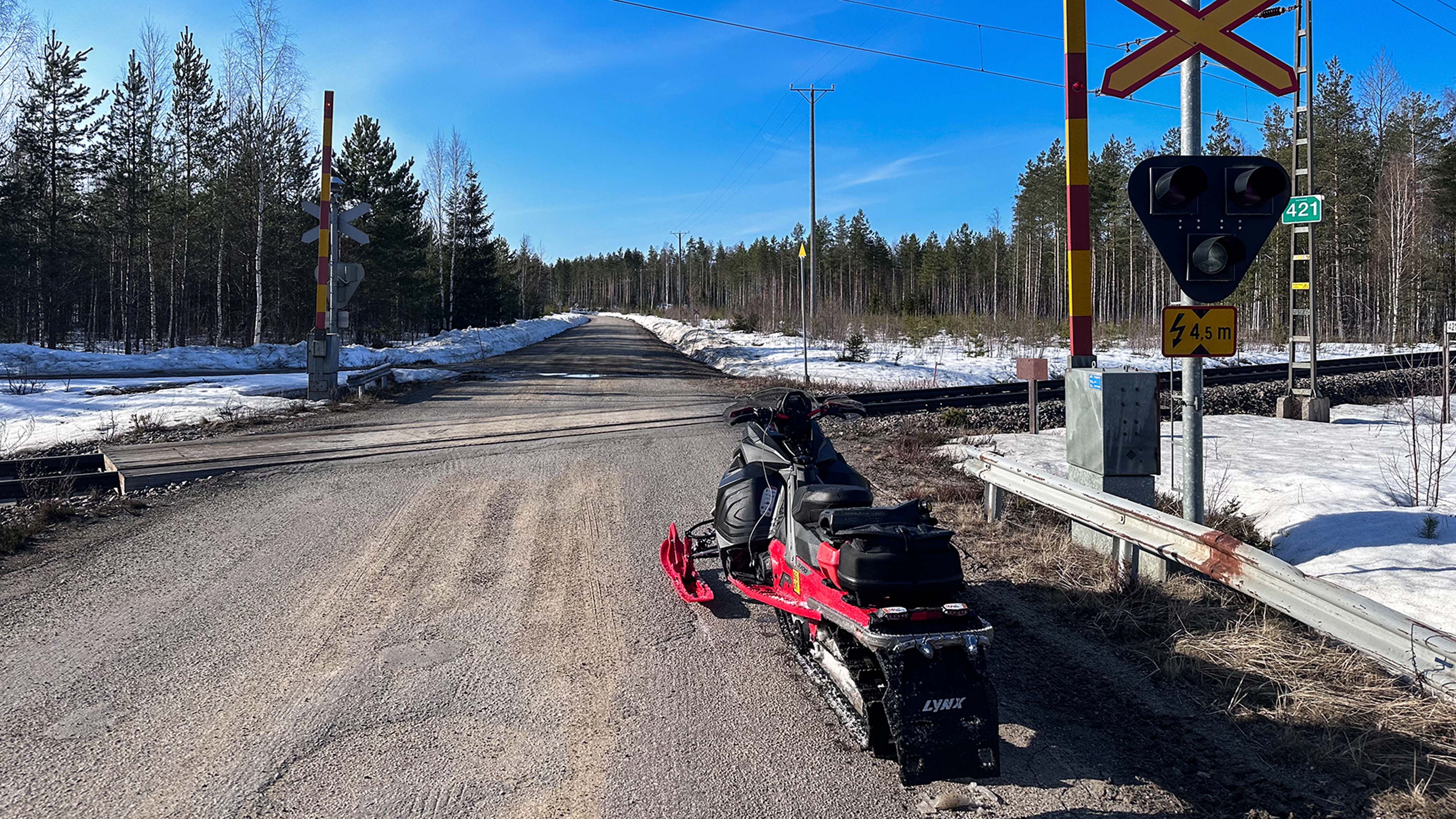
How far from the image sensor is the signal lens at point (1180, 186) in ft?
15.6

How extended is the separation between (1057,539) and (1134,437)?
995mm

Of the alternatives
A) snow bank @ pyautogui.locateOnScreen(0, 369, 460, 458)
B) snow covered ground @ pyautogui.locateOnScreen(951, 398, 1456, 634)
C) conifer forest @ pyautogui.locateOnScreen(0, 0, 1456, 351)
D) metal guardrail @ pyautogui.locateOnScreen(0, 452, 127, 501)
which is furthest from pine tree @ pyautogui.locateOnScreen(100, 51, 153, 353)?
snow covered ground @ pyautogui.locateOnScreen(951, 398, 1456, 634)

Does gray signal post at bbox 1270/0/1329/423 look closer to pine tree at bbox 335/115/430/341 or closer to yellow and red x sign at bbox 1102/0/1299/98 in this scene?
yellow and red x sign at bbox 1102/0/1299/98

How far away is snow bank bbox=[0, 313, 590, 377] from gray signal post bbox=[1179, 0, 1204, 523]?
2358 centimetres

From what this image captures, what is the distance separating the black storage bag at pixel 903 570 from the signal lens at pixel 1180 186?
310 cm

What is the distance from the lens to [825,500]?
3.56 m

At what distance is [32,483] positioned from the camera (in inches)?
287

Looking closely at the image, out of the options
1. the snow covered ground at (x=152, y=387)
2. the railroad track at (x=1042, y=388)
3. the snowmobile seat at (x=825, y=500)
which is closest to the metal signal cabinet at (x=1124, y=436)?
the snowmobile seat at (x=825, y=500)

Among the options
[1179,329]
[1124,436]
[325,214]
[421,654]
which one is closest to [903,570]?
[421,654]

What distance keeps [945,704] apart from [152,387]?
19797 millimetres

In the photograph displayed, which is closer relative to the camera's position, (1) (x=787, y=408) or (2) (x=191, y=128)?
(1) (x=787, y=408)

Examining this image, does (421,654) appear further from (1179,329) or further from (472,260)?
(472,260)

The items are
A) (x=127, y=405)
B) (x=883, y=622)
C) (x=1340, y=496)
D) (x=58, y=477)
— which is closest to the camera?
(x=883, y=622)

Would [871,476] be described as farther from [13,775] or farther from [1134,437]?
[13,775]
